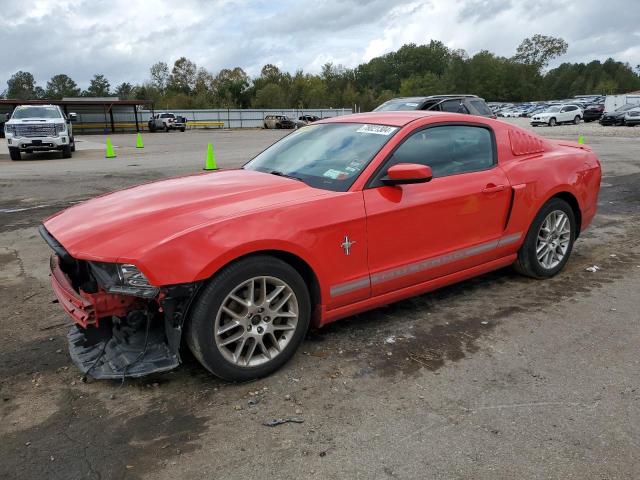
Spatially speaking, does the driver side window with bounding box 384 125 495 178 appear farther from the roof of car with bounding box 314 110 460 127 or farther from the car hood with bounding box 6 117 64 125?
the car hood with bounding box 6 117 64 125

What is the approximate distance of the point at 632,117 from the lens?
33.8m

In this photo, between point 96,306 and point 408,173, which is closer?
point 96,306

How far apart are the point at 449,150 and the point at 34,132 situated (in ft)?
58.0

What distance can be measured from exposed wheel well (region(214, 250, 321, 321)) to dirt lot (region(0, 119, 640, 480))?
404 mm

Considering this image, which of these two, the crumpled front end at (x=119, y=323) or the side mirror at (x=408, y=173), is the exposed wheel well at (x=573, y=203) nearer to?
the side mirror at (x=408, y=173)

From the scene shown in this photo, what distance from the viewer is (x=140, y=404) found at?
2.97 metres

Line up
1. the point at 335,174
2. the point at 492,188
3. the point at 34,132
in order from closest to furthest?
1. the point at 335,174
2. the point at 492,188
3. the point at 34,132

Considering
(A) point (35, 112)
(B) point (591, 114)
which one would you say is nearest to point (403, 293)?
(A) point (35, 112)

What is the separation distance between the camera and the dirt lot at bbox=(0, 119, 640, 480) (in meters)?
2.49

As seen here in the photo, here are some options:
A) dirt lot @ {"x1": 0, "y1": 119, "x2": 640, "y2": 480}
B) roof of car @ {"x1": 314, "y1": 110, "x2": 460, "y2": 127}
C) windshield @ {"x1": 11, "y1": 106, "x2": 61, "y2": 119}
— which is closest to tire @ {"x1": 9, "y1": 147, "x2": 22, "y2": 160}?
windshield @ {"x1": 11, "y1": 106, "x2": 61, "y2": 119}

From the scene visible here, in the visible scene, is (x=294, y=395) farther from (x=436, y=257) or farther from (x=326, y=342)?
(x=436, y=257)

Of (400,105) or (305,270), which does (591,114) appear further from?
(305,270)

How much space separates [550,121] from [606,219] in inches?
1407

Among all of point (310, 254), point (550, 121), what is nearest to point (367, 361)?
point (310, 254)
